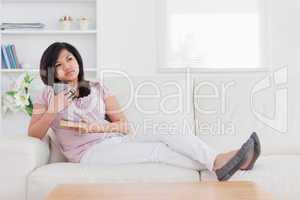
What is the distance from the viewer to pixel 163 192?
158 centimetres

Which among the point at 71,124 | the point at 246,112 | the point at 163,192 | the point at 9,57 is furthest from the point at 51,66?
the point at 9,57

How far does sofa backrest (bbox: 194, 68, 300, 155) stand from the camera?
8.45 feet

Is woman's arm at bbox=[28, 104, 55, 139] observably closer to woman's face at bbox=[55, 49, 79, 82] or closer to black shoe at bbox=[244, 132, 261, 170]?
woman's face at bbox=[55, 49, 79, 82]

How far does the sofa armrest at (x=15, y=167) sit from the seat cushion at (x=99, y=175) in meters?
0.05

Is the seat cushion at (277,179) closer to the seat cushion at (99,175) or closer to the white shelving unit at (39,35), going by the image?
the seat cushion at (99,175)

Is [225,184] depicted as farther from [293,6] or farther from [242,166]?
[293,6]

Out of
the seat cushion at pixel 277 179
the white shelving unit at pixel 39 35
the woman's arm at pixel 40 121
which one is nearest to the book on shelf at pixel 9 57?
the white shelving unit at pixel 39 35

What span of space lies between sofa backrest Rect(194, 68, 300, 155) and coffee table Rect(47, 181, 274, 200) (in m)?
0.89

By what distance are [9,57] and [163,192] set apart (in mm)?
2738

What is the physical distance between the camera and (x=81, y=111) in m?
2.48

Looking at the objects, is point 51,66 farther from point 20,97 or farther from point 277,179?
point 20,97

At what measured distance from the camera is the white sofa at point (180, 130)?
2068 millimetres

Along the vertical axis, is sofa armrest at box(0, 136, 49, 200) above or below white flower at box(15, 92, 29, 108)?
below

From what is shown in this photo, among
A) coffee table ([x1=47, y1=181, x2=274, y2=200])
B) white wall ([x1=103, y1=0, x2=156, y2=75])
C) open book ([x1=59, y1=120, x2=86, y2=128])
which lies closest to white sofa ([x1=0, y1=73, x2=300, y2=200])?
open book ([x1=59, y1=120, x2=86, y2=128])
